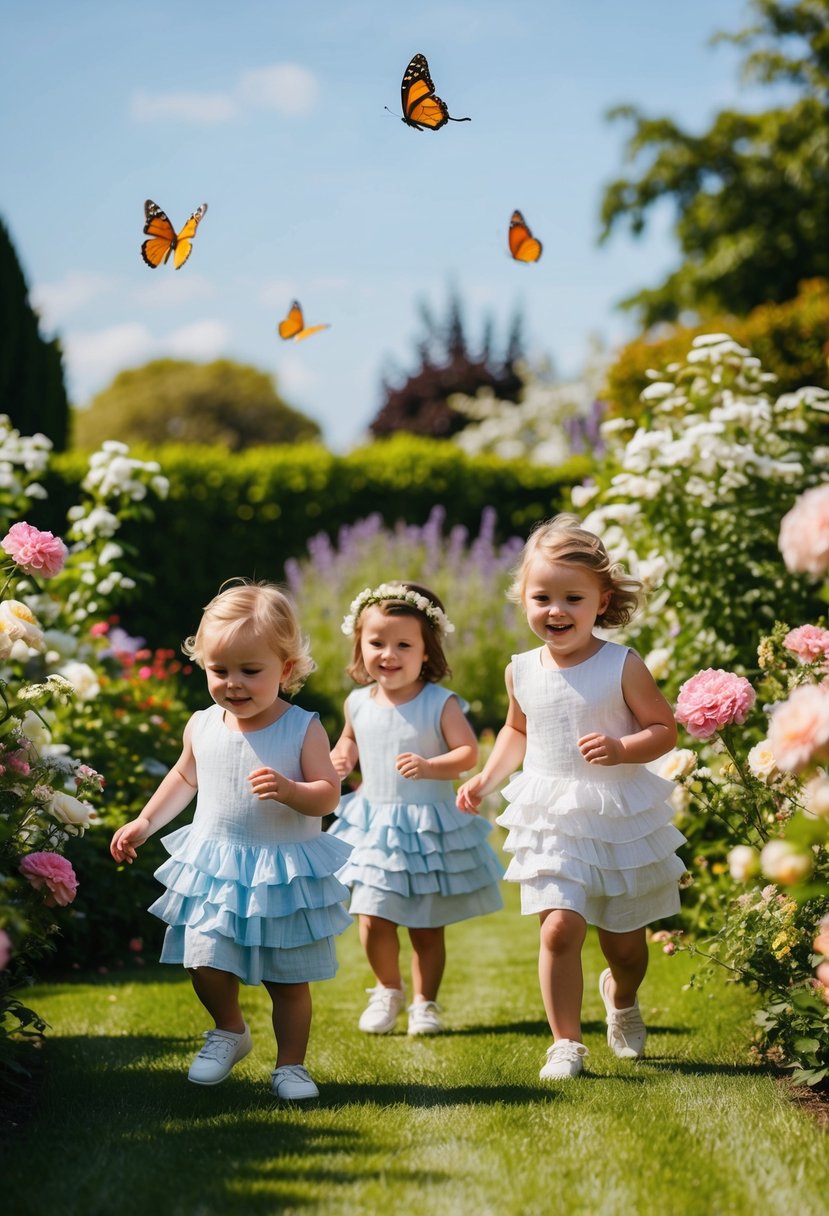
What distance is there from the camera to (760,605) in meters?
Result: 5.50

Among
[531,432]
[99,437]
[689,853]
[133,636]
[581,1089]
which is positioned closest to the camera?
[581,1089]

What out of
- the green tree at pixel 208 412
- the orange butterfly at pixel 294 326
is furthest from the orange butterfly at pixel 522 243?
the green tree at pixel 208 412

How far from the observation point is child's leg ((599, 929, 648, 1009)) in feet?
13.0

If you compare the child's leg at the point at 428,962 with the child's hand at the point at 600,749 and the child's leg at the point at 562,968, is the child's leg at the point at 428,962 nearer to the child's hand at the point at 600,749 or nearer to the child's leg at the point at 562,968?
the child's leg at the point at 562,968

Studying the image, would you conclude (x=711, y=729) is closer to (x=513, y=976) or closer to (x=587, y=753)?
(x=587, y=753)

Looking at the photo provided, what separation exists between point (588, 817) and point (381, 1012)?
3.90 ft

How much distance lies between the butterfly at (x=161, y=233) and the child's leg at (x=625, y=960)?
2.44 meters

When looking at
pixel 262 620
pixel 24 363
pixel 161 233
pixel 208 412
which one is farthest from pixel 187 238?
pixel 208 412

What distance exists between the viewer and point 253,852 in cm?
367

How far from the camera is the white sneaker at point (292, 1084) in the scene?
349 cm

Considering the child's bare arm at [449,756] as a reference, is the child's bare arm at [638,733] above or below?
above

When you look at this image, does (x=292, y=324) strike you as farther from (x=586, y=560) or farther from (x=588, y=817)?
(x=588, y=817)

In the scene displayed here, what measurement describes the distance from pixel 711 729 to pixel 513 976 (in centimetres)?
220

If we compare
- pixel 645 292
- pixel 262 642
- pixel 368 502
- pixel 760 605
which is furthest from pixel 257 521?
pixel 645 292
